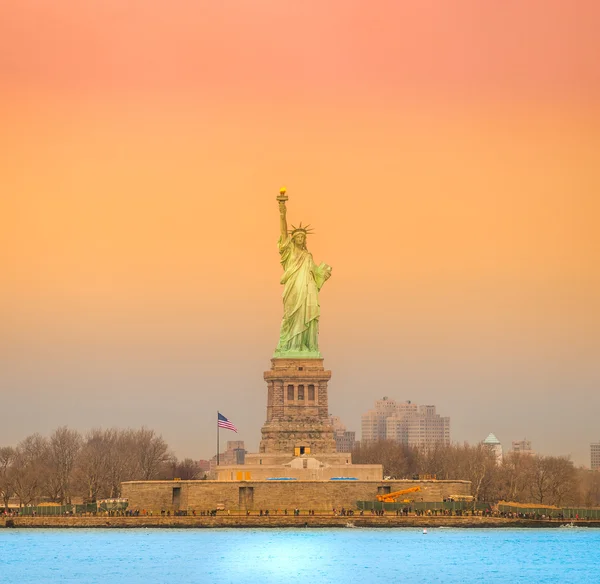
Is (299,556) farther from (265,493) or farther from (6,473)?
(6,473)

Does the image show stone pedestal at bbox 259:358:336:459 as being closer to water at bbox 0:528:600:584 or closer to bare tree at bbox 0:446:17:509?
water at bbox 0:528:600:584

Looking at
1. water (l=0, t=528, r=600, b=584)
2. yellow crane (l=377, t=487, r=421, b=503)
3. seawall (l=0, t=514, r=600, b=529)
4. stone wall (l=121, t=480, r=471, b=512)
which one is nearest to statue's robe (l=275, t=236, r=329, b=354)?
stone wall (l=121, t=480, r=471, b=512)

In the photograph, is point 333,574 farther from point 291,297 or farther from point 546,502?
→ point 546,502

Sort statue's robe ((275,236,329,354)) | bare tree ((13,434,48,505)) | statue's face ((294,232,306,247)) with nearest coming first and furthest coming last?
statue's face ((294,232,306,247)) → statue's robe ((275,236,329,354)) → bare tree ((13,434,48,505))

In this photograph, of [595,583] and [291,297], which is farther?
[291,297]

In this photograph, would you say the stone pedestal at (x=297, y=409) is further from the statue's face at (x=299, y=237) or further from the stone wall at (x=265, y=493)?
the statue's face at (x=299, y=237)

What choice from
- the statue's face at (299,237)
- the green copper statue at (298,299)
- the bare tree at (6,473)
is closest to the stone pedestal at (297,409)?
the green copper statue at (298,299)

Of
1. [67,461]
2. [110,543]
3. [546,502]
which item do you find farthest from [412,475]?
[110,543]
